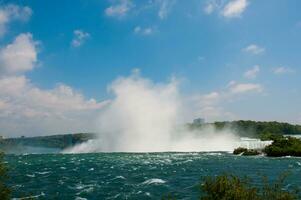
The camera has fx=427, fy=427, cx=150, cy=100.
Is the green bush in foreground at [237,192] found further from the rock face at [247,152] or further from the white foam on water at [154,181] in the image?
the rock face at [247,152]

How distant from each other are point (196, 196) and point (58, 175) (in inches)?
1016

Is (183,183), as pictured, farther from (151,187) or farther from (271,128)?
(271,128)

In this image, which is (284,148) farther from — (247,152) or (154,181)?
(154,181)

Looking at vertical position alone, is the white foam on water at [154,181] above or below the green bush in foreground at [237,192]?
below

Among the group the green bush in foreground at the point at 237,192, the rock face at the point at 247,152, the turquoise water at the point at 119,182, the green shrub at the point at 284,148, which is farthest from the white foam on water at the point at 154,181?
the rock face at the point at 247,152

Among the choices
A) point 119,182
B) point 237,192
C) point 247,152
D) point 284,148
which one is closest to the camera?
point 237,192

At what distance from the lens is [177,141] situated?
155 m

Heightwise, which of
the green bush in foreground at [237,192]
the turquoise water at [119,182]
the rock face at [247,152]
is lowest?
the turquoise water at [119,182]

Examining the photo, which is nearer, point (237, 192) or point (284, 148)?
point (237, 192)

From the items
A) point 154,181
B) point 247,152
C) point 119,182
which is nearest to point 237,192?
point 154,181

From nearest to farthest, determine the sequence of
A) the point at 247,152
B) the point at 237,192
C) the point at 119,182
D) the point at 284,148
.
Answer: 1. the point at 237,192
2. the point at 119,182
3. the point at 284,148
4. the point at 247,152

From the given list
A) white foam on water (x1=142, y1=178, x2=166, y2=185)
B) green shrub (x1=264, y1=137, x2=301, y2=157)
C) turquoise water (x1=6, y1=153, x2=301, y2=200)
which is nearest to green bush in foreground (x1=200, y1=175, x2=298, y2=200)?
turquoise water (x1=6, y1=153, x2=301, y2=200)

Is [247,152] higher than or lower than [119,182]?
higher

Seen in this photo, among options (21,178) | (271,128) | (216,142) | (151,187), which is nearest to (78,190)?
(151,187)
